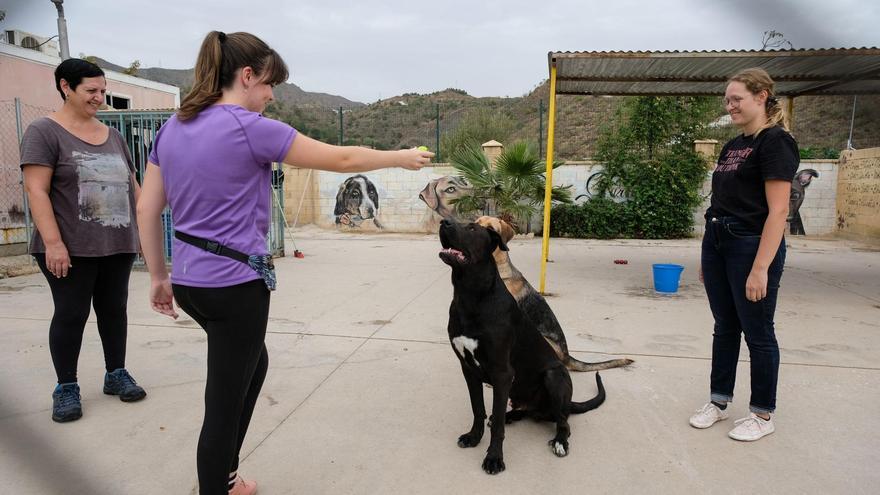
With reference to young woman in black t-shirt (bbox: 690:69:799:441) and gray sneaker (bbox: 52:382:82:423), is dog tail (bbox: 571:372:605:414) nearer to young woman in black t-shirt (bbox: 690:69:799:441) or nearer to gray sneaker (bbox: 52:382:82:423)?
young woman in black t-shirt (bbox: 690:69:799:441)

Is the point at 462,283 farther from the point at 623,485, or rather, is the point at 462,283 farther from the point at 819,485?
the point at 819,485

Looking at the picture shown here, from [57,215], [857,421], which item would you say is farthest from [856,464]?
[57,215]

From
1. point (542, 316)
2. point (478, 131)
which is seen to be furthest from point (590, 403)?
point (478, 131)

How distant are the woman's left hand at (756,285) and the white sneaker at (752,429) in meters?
0.68

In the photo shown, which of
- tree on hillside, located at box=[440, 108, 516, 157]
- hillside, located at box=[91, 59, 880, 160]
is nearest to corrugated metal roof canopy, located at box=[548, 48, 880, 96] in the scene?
hillside, located at box=[91, 59, 880, 160]

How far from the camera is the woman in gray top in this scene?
271 cm

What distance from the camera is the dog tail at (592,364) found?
3.52 m

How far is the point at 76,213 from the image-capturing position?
2.82 meters

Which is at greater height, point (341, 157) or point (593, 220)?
point (341, 157)

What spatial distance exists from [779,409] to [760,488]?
0.96 meters

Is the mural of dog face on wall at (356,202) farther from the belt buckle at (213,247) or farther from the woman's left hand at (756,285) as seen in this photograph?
the belt buckle at (213,247)

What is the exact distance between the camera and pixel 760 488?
2289 mm

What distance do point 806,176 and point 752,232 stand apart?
13.2 meters

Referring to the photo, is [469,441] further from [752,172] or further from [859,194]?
[859,194]
